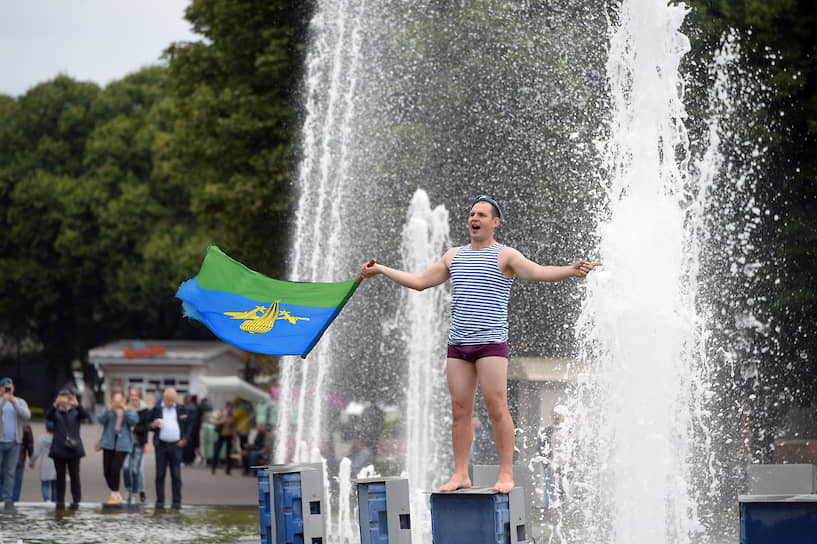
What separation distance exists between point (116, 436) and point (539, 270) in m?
11.2

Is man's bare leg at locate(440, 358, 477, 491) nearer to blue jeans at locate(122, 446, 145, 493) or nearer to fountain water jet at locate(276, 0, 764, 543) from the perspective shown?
fountain water jet at locate(276, 0, 764, 543)

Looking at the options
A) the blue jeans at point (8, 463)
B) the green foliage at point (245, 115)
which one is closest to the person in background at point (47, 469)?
the blue jeans at point (8, 463)

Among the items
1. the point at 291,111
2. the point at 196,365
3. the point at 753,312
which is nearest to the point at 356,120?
the point at 291,111

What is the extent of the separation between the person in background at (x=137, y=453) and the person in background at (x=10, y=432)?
5.38 feet

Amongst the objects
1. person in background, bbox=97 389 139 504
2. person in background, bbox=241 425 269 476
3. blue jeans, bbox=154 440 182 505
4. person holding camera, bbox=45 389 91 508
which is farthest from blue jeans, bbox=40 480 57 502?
person in background, bbox=241 425 269 476

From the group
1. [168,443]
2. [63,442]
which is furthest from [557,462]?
[63,442]

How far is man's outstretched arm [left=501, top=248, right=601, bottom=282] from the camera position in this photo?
6.94 metres

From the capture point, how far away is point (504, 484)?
6.95 m

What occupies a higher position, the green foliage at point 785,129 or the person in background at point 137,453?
the green foliage at point 785,129

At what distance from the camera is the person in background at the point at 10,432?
623 inches

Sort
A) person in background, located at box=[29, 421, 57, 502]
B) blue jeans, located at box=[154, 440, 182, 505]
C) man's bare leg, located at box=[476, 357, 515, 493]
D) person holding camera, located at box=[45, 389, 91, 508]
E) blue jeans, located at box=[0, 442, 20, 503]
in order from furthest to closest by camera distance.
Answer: person in background, located at box=[29, 421, 57, 502], blue jeans, located at box=[154, 440, 182, 505], person holding camera, located at box=[45, 389, 91, 508], blue jeans, located at box=[0, 442, 20, 503], man's bare leg, located at box=[476, 357, 515, 493]

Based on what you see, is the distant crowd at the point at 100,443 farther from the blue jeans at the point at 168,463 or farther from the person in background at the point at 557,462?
the person in background at the point at 557,462

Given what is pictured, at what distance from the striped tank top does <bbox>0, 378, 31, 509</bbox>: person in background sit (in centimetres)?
1045

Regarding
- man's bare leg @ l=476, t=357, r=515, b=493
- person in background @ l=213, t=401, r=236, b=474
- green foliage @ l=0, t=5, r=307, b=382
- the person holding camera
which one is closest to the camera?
man's bare leg @ l=476, t=357, r=515, b=493
